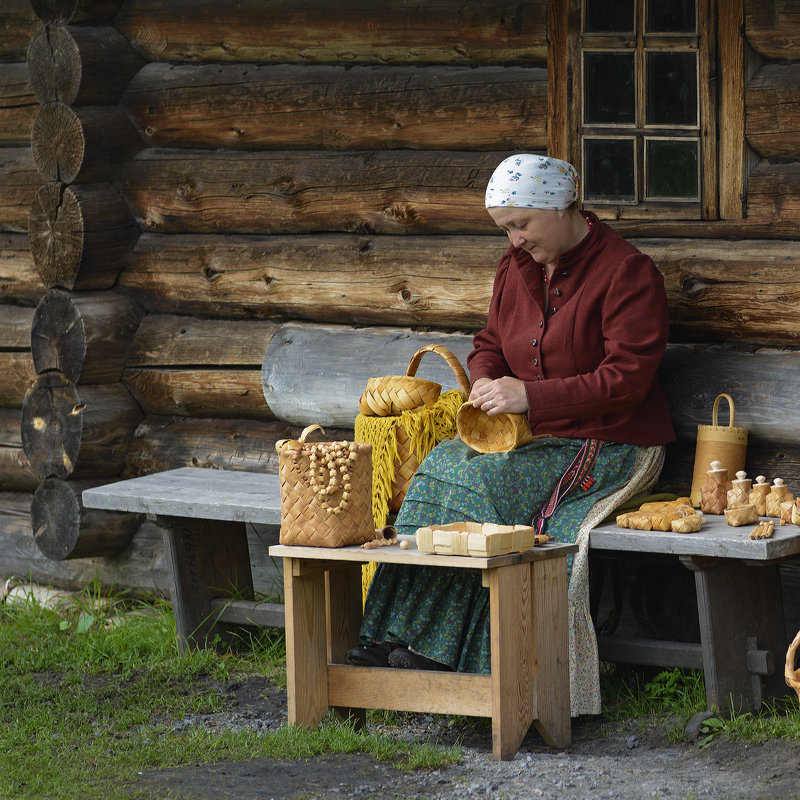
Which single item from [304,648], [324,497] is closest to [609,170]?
[324,497]

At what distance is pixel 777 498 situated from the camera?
477cm

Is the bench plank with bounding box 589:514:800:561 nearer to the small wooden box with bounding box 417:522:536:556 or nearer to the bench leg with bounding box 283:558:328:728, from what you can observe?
the small wooden box with bounding box 417:522:536:556

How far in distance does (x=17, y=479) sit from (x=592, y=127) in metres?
3.29

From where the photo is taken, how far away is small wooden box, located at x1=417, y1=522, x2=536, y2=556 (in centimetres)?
421

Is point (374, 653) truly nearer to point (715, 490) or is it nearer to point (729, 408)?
point (715, 490)

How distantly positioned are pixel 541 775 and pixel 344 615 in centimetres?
95

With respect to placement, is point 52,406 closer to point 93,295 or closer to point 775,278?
point 93,295

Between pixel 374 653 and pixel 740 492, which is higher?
pixel 740 492

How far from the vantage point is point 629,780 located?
4176mm

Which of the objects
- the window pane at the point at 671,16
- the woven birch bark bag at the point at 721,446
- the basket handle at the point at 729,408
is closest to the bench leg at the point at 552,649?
the woven birch bark bag at the point at 721,446

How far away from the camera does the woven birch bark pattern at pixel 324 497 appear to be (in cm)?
445

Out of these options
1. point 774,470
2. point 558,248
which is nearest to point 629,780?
point 774,470

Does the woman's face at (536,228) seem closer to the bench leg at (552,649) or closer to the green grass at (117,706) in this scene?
the bench leg at (552,649)

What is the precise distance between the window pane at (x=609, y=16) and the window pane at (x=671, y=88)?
15cm
